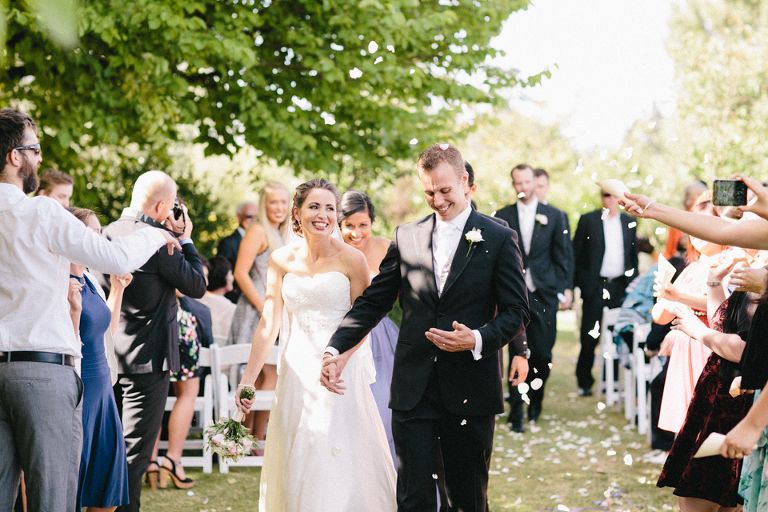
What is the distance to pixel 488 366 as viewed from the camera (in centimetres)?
368

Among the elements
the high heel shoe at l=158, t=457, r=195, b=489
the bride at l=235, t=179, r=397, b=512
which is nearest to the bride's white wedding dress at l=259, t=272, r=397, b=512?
the bride at l=235, t=179, r=397, b=512

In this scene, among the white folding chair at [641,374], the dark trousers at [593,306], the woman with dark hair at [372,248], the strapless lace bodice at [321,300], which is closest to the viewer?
the strapless lace bodice at [321,300]

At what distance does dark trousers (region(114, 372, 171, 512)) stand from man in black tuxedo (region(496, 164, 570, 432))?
4095mm

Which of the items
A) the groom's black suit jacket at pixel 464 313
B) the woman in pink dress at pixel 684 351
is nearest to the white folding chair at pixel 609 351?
the woman in pink dress at pixel 684 351

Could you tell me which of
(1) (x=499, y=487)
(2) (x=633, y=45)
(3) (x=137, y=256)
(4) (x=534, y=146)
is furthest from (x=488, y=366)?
(4) (x=534, y=146)

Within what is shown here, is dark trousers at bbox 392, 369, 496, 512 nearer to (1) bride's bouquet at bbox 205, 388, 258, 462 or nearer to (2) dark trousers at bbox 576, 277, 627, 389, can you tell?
(1) bride's bouquet at bbox 205, 388, 258, 462

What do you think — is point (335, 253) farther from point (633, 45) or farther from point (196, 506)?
point (633, 45)

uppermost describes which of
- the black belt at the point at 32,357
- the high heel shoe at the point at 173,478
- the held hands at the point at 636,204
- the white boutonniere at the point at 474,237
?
the held hands at the point at 636,204

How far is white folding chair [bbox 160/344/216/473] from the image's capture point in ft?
20.5

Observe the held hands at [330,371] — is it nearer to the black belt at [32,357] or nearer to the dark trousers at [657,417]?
the black belt at [32,357]

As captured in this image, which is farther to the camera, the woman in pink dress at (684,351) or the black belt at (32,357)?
the woman in pink dress at (684,351)

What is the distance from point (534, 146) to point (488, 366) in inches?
944

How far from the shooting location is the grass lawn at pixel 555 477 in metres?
5.40

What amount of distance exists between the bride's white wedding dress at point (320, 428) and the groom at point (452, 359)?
18.2 inches
